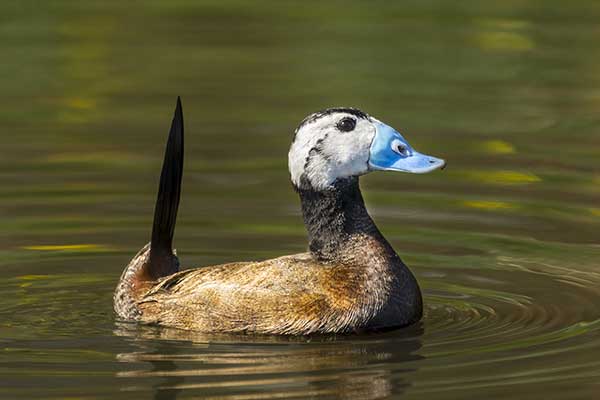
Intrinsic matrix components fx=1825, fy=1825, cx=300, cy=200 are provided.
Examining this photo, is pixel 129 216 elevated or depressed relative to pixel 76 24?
depressed

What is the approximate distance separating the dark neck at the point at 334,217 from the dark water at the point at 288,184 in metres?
0.63

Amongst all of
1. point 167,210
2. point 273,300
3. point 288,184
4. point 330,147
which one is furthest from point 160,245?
point 288,184

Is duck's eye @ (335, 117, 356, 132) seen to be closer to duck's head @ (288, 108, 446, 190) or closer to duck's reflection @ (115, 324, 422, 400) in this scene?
duck's head @ (288, 108, 446, 190)

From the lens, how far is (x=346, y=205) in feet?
34.8

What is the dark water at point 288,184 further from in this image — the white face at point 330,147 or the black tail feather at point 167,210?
the white face at point 330,147

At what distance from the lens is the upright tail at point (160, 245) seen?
35.4 ft

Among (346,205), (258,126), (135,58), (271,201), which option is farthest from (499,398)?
(135,58)

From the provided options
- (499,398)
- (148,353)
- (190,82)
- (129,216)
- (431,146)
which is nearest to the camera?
(499,398)

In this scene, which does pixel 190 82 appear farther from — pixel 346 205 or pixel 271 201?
pixel 346 205

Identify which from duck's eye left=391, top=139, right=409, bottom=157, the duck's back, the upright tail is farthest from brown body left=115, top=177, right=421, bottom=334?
duck's eye left=391, top=139, right=409, bottom=157

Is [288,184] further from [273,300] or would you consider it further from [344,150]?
[273,300]

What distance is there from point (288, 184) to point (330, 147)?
385 centimetres

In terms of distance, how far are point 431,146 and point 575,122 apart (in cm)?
167

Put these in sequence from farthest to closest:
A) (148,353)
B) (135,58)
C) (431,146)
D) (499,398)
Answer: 1. (135,58)
2. (431,146)
3. (148,353)
4. (499,398)
